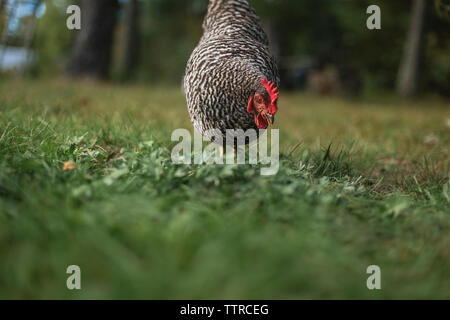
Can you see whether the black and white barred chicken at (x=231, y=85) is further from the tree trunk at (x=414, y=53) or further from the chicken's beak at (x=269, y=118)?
the tree trunk at (x=414, y=53)

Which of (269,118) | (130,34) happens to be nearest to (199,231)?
(269,118)

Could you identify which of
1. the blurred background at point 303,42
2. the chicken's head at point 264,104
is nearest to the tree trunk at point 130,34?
the blurred background at point 303,42

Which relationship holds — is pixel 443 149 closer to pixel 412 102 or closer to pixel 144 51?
pixel 412 102

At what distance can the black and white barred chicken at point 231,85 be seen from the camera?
2.41m

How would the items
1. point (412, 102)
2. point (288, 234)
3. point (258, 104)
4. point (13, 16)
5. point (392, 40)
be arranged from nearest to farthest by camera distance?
1. point (288, 234)
2. point (258, 104)
3. point (13, 16)
4. point (412, 102)
5. point (392, 40)

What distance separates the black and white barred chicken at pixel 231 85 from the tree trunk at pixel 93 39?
6574 mm

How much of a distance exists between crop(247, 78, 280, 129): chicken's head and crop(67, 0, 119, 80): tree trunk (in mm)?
7296

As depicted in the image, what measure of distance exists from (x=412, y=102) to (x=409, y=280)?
940 cm

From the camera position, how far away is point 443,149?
144 inches

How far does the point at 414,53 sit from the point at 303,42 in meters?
6.70

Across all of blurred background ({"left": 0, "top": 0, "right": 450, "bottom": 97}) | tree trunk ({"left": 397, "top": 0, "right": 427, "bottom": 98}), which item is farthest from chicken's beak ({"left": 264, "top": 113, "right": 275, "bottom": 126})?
tree trunk ({"left": 397, "top": 0, "right": 427, "bottom": 98})

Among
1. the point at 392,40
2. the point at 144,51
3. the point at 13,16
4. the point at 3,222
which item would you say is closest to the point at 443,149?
the point at 3,222

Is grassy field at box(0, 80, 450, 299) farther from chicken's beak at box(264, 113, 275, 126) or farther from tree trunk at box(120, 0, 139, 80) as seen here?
tree trunk at box(120, 0, 139, 80)
